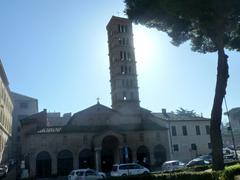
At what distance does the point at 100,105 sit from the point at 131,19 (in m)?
23.7

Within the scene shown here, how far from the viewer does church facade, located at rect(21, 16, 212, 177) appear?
38500 mm

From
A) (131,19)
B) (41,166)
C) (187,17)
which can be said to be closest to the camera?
(187,17)

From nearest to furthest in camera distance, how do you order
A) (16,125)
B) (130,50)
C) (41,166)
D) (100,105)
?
(41,166) → (100,105) → (130,50) → (16,125)

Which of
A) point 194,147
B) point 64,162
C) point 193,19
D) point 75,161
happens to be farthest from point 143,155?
point 193,19

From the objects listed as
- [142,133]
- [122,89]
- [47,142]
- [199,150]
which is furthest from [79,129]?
[199,150]

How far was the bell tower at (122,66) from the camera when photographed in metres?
52.3

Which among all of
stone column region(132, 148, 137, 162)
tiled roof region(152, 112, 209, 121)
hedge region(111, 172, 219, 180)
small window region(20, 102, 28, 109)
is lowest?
hedge region(111, 172, 219, 180)

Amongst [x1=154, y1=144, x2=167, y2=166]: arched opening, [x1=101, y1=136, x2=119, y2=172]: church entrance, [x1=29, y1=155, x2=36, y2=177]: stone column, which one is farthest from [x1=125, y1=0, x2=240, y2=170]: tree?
[x1=29, y1=155, x2=36, y2=177]: stone column

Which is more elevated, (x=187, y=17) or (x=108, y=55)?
(x=108, y=55)

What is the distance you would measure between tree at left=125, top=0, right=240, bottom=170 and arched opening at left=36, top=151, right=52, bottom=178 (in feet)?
80.4

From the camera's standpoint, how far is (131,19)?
74.1 feet

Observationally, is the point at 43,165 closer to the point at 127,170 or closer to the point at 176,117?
the point at 127,170

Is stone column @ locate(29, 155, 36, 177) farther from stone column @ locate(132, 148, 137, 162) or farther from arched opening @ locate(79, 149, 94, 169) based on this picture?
stone column @ locate(132, 148, 137, 162)

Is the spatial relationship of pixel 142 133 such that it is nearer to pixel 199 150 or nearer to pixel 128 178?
pixel 199 150
